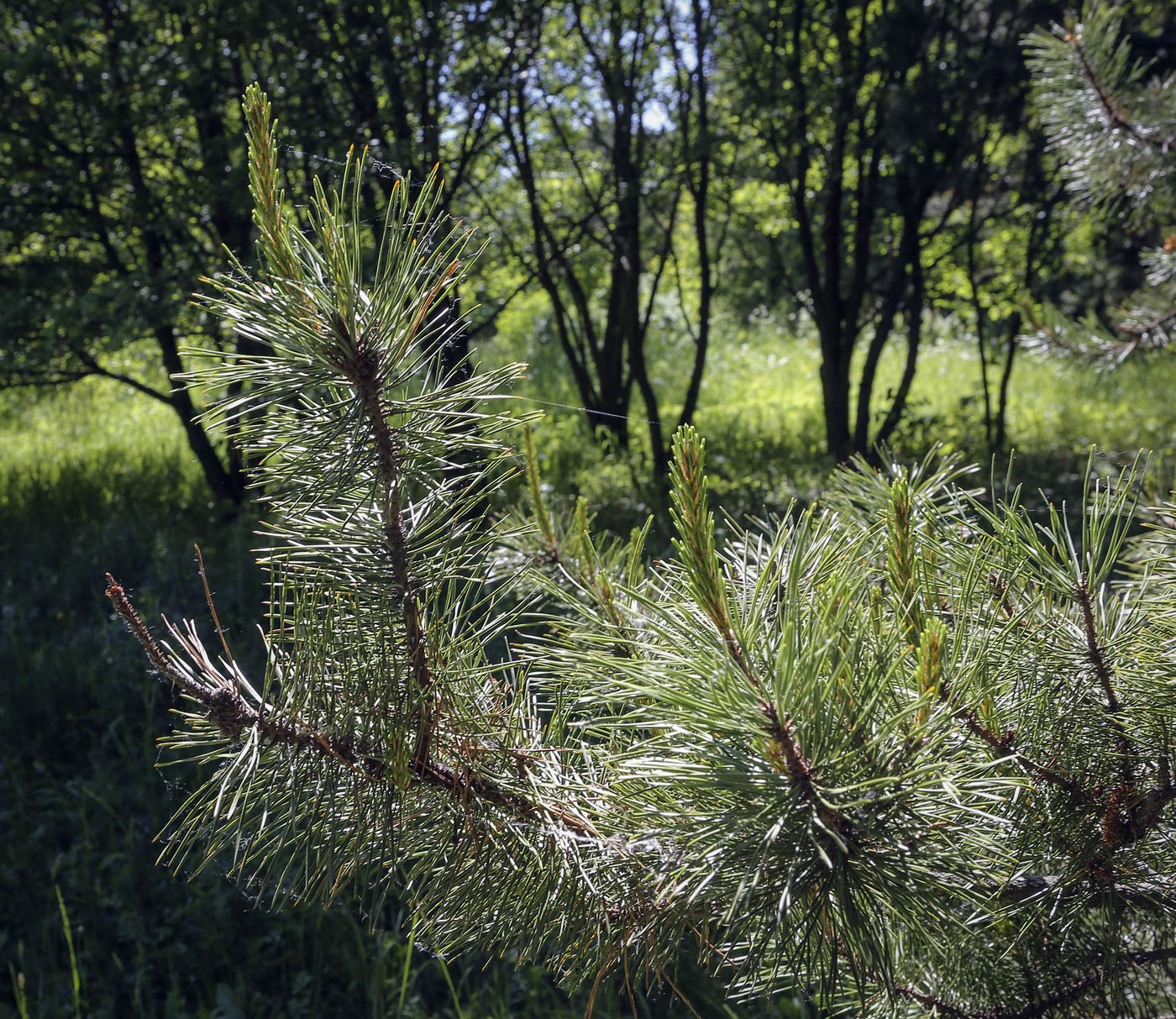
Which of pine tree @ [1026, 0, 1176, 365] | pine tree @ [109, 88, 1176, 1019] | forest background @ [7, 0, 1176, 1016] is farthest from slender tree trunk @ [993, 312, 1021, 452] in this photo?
pine tree @ [109, 88, 1176, 1019]

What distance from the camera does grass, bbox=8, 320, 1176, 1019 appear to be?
2479 millimetres

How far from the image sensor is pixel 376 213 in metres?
3.57

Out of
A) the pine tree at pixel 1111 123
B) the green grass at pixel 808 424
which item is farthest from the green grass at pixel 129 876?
the pine tree at pixel 1111 123

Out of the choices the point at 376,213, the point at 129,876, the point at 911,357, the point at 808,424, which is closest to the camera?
the point at 129,876

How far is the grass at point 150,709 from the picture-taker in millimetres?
2479

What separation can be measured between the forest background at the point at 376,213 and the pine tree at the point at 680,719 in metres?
1.82

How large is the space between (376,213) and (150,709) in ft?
6.52

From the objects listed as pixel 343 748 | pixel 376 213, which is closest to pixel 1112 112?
pixel 376 213

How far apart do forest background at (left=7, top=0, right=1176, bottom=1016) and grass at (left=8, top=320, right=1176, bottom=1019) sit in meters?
0.02

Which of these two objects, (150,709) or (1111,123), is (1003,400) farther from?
(150,709)

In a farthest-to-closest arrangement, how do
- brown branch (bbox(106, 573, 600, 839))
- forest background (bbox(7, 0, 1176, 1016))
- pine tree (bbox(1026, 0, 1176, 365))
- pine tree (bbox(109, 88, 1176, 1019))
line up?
forest background (bbox(7, 0, 1176, 1016)) < pine tree (bbox(1026, 0, 1176, 365)) < brown branch (bbox(106, 573, 600, 839)) < pine tree (bbox(109, 88, 1176, 1019))

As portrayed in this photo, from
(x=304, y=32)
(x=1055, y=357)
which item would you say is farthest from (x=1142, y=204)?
(x=304, y=32)

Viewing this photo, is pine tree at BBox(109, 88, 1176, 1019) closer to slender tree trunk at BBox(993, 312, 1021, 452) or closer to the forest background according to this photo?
the forest background

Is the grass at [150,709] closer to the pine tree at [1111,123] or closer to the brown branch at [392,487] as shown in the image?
the brown branch at [392,487]
